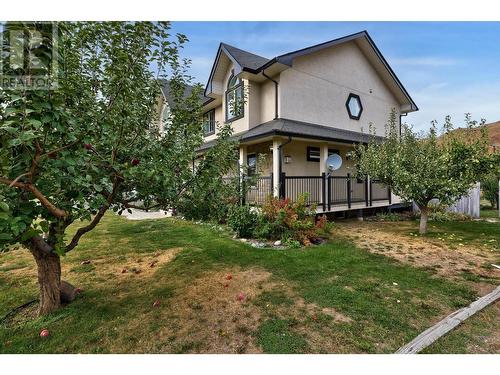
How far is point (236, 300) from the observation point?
3.80 metres

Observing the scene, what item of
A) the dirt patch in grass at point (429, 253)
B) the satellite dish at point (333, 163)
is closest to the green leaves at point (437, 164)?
the dirt patch in grass at point (429, 253)

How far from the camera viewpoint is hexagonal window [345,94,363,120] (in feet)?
41.4

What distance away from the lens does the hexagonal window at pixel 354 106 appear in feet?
41.4

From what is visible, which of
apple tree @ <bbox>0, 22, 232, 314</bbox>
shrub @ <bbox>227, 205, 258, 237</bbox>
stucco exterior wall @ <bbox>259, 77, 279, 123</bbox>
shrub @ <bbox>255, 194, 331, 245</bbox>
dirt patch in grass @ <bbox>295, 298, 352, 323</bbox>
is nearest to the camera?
apple tree @ <bbox>0, 22, 232, 314</bbox>

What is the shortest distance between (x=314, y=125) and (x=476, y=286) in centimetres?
823

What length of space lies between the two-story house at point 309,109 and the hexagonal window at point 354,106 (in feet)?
0.16

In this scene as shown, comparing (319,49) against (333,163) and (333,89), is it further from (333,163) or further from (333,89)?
(333,163)

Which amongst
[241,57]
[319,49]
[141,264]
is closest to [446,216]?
[319,49]

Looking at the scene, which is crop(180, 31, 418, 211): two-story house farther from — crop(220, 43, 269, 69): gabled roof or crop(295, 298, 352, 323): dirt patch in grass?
crop(295, 298, 352, 323): dirt patch in grass

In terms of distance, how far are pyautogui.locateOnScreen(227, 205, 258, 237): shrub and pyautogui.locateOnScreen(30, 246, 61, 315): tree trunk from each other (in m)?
4.59

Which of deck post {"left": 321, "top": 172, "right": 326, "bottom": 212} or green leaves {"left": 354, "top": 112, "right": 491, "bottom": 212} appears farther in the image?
deck post {"left": 321, "top": 172, "right": 326, "bottom": 212}

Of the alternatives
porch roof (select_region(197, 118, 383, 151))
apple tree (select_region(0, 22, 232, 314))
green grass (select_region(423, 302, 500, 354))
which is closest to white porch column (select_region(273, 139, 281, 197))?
porch roof (select_region(197, 118, 383, 151))

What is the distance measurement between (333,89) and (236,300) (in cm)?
1116

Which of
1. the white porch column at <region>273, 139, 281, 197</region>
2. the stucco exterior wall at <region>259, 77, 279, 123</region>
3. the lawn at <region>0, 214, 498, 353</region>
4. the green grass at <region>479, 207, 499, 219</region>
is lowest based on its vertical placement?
the lawn at <region>0, 214, 498, 353</region>
